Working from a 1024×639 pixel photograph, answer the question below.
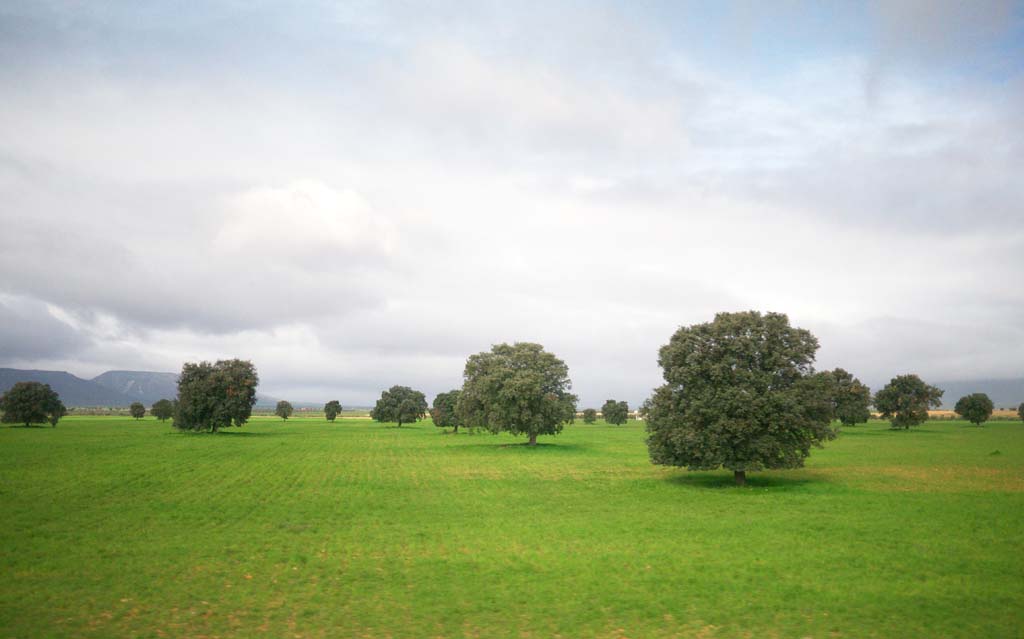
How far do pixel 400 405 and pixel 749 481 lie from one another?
10527 cm

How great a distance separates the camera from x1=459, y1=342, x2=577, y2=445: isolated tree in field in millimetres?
70938

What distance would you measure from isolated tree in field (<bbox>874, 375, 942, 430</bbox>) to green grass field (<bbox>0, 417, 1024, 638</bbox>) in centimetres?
9295

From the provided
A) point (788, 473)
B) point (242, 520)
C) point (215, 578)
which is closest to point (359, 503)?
point (242, 520)

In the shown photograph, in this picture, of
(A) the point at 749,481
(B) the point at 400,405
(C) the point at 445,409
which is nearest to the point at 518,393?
(A) the point at 749,481

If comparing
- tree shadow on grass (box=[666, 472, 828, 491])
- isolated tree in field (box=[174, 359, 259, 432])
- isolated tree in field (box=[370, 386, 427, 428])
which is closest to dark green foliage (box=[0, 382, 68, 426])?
isolated tree in field (box=[174, 359, 259, 432])

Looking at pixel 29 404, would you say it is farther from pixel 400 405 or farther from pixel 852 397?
pixel 852 397

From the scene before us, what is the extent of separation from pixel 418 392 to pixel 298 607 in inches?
4898

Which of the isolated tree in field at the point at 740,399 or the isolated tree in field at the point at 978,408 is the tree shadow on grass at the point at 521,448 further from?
the isolated tree in field at the point at 978,408

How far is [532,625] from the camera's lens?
46.9 feet

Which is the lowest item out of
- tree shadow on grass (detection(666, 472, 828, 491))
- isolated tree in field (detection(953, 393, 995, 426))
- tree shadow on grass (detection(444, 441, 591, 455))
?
tree shadow on grass (detection(444, 441, 591, 455))

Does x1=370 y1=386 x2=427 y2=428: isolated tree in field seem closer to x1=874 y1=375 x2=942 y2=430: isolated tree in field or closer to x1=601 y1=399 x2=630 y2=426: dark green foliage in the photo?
→ x1=601 y1=399 x2=630 y2=426: dark green foliage

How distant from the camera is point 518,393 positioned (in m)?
70.6

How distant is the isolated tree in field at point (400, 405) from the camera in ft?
442

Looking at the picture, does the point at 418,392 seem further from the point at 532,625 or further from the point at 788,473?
the point at 532,625
